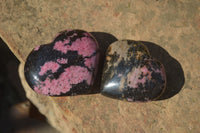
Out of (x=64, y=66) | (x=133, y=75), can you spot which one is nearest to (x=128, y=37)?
(x=133, y=75)

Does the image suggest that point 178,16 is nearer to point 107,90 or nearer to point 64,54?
point 107,90

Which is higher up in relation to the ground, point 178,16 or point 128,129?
point 178,16

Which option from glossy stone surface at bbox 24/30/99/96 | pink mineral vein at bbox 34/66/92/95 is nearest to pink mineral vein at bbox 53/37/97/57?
glossy stone surface at bbox 24/30/99/96

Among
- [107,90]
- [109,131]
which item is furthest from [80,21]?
[109,131]

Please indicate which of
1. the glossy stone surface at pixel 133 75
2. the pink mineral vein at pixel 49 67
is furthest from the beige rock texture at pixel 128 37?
the pink mineral vein at pixel 49 67

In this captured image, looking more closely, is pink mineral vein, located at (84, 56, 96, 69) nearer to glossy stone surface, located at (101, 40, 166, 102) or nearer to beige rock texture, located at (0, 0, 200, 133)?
glossy stone surface, located at (101, 40, 166, 102)

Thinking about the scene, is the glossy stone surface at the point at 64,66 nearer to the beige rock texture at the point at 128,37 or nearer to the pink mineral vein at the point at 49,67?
the pink mineral vein at the point at 49,67
